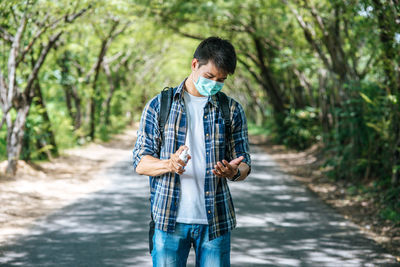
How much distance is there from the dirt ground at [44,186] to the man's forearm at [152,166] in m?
4.54

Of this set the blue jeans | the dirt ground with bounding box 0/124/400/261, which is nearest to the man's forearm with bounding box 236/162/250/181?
the blue jeans

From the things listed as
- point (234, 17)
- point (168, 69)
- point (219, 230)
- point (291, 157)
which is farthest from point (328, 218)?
point (168, 69)

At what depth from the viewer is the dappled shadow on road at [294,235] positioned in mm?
6098

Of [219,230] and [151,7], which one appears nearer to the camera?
[219,230]

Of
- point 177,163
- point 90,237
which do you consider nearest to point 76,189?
point 90,237

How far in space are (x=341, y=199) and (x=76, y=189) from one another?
5352 mm

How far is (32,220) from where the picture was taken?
27.1 feet

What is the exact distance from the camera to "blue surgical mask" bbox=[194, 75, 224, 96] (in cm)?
293

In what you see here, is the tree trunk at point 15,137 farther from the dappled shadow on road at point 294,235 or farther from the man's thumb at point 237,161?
the man's thumb at point 237,161

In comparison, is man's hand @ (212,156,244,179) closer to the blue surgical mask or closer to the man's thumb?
the man's thumb

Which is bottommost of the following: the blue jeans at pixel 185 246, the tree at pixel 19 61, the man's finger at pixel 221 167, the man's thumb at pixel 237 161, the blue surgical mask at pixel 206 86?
the blue jeans at pixel 185 246

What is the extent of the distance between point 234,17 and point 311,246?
14177 millimetres

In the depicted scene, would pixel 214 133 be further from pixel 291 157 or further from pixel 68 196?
pixel 291 157

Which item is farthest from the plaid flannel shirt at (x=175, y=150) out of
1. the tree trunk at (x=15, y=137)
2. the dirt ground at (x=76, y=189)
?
the tree trunk at (x=15, y=137)
